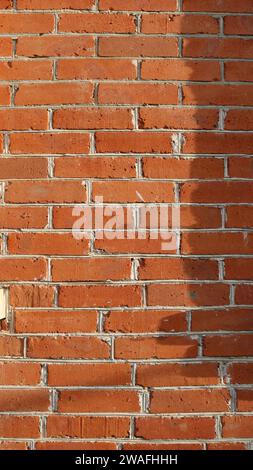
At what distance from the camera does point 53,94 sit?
71.1 inches

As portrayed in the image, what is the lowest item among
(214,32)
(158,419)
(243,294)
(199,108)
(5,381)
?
(158,419)

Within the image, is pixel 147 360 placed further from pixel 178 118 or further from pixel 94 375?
pixel 178 118

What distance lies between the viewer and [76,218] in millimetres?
1775

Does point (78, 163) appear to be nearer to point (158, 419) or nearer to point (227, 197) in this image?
point (227, 197)

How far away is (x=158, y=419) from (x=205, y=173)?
2.58 ft

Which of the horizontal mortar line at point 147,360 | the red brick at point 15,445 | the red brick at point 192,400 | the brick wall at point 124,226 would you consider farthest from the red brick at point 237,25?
the red brick at point 15,445

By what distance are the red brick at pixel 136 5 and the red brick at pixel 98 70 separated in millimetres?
177

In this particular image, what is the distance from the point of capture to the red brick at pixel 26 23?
182 cm

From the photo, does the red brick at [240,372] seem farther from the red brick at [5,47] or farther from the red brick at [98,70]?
the red brick at [5,47]

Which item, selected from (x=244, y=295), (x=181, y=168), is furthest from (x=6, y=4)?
(x=244, y=295)

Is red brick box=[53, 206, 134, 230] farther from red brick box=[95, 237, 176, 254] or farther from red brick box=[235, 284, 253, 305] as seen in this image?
red brick box=[235, 284, 253, 305]

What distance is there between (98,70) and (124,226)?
1.70ft

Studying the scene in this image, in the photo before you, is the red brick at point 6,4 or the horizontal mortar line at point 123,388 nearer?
the horizontal mortar line at point 123,388
